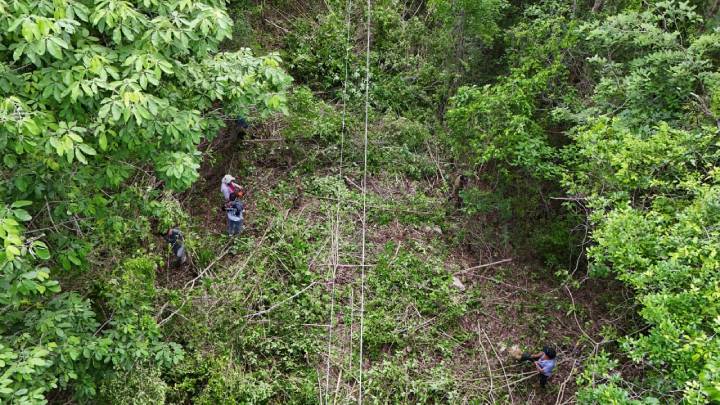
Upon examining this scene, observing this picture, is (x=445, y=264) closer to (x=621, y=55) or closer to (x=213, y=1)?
(x=621, y=55)

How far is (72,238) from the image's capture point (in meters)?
3.87

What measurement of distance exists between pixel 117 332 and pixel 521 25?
6.05m

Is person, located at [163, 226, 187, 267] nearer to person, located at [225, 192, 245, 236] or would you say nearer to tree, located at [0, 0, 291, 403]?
person, located at [225, 192, 245, 236]

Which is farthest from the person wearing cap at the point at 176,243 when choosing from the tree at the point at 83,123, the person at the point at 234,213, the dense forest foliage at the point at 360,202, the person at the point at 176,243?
the tree at the point at 83,123

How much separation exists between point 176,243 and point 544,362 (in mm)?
4394

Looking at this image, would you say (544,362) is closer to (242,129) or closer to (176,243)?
(176,243)

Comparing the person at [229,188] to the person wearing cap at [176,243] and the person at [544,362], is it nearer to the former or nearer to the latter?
the person wearing cap at [176,243]

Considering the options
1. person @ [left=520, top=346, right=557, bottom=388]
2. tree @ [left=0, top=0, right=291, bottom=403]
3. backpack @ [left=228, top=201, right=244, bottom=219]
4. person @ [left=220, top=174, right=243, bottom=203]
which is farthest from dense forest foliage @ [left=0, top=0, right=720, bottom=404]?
person @ [left=220, top=174, right=243, bottom=203]

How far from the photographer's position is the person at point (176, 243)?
6039 mm

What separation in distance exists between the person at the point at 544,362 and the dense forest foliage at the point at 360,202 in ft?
0.61

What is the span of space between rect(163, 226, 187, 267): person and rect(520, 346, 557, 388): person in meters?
4.14

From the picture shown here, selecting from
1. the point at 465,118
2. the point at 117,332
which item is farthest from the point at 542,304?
the point at 117,332

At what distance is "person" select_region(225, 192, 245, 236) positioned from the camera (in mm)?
6387

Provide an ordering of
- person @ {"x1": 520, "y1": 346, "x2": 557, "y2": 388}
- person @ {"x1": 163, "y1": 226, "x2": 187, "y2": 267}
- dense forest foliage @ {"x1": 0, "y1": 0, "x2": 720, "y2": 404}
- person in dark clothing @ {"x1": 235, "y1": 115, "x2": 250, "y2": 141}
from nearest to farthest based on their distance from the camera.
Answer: dense forest foliage @ {"x1": 0, "y1": 0, "x2": 720, "y2": 404}, person @ {"x1": 520, "y1": 346, "x2": 557, "y2": 388}, person @ {"x1": 163, "y1": 226, "x2": 187, "y2": 267}, person in dark clothing @ {"x1": 235, "y1": 115, "x2": 250, "y2": 141}
